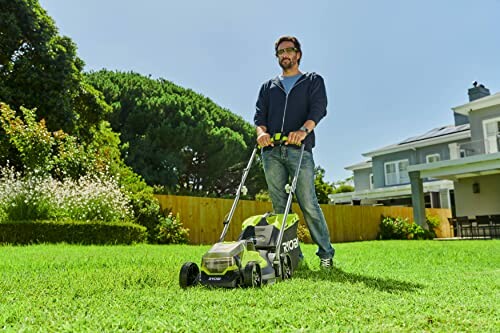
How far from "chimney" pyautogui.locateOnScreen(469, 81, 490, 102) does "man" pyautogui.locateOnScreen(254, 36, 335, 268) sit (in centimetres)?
2133

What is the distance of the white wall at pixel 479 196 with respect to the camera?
64.5ft

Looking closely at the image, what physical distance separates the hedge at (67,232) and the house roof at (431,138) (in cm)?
1782

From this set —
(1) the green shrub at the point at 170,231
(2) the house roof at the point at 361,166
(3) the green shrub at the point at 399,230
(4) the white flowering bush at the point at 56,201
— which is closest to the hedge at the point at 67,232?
(4) the white flowering bush at the point at 56,201

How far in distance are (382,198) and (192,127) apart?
36.4 feet

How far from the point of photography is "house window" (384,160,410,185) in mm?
25319

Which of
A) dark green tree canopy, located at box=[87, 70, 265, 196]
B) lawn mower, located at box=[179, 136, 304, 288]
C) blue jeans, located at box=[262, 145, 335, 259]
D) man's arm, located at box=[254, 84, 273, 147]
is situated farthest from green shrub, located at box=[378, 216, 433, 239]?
lawn mower, located at box=[179, 136, 304, 288]

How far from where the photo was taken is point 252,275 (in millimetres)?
2930

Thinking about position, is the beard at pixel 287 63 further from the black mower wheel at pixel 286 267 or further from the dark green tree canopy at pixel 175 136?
the dark green tree canopy at pixel 175 136

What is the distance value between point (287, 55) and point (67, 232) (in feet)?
19.5

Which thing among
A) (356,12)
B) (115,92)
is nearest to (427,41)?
(356,12)

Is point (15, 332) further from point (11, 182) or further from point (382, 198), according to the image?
point (382, 198)

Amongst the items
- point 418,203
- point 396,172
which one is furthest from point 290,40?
point 396,172

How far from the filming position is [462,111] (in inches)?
779

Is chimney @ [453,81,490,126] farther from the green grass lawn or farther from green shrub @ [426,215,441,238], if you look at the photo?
the green grass lawn
